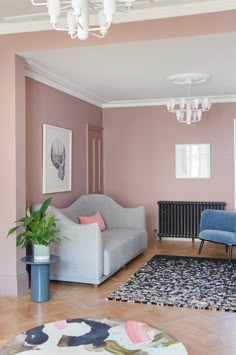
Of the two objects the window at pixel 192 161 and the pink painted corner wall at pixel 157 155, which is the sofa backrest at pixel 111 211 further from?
the window at pixel 192 161

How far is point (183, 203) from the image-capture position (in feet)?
23.9

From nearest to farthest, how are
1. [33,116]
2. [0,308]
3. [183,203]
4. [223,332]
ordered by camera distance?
[223,332] → [0,308] → [33,116] → [183,203]

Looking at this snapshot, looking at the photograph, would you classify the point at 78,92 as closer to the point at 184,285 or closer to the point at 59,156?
the point at 59,156

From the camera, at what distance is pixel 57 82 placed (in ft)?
18.6

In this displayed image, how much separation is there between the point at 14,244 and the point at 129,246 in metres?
1.72

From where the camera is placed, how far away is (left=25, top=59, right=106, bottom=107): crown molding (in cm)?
496

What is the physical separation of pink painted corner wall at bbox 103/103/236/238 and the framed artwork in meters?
1.65

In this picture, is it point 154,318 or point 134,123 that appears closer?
point 154,318

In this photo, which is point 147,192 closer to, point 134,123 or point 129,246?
point 134,123

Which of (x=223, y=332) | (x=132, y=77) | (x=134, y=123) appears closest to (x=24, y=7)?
(x=132, y=77)

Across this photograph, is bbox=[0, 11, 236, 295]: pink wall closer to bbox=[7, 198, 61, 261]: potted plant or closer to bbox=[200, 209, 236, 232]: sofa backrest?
bbox=[7, 198, 61, 261]: potted plant

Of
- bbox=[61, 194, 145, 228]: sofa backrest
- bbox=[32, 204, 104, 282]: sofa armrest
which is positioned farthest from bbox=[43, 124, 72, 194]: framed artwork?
bbox=[32, 204, 104, 282]: sofa armrest

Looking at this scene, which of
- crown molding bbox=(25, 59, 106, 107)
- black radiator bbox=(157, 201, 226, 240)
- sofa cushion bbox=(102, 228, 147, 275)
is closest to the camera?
sofa cushion bbox=(102, 228, 147, 275)

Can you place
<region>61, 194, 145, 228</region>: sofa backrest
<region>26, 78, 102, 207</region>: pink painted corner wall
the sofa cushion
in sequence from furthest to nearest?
1. <region>61, 194, 145, 228</region>: sofa backrest
2. <region>26, 78, 102, 207</region>: pink painted corner wall
3. the sofa cushion
